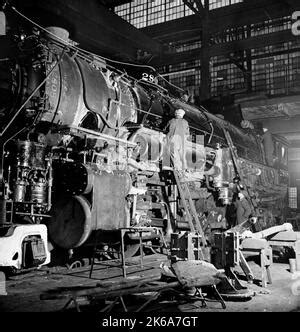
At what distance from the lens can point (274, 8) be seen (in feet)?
35.7

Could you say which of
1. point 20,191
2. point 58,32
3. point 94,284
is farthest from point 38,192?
point 58,32

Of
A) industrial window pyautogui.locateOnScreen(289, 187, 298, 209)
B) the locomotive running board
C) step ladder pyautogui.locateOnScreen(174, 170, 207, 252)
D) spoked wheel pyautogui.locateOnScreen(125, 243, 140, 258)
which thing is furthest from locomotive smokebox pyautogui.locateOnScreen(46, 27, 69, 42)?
industrial window pyautogui.locateOnScreen(289, 187, 298, 209)

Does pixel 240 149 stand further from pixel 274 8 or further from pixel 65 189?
pixel 65 189

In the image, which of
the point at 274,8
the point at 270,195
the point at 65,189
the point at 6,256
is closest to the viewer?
the point at 6,256

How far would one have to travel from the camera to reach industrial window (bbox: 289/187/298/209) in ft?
53.6

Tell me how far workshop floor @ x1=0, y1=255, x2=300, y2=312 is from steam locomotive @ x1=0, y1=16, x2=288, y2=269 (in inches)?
11.2

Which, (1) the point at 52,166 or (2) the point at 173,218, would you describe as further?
(2) the point at 173,218

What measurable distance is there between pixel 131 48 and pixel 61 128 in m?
6.01

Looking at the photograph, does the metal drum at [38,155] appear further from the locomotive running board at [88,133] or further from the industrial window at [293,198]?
the industrial window at [293,198]

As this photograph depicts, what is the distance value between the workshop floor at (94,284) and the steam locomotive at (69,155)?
28cm

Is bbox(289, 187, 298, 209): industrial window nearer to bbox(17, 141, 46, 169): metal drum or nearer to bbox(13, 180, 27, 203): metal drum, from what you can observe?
bbox(17, 141, 46, 169): metal drum

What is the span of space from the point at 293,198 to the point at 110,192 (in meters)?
13.6

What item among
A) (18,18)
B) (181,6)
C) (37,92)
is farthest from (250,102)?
(37,92)

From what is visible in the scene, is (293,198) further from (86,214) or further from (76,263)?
(86,214)
